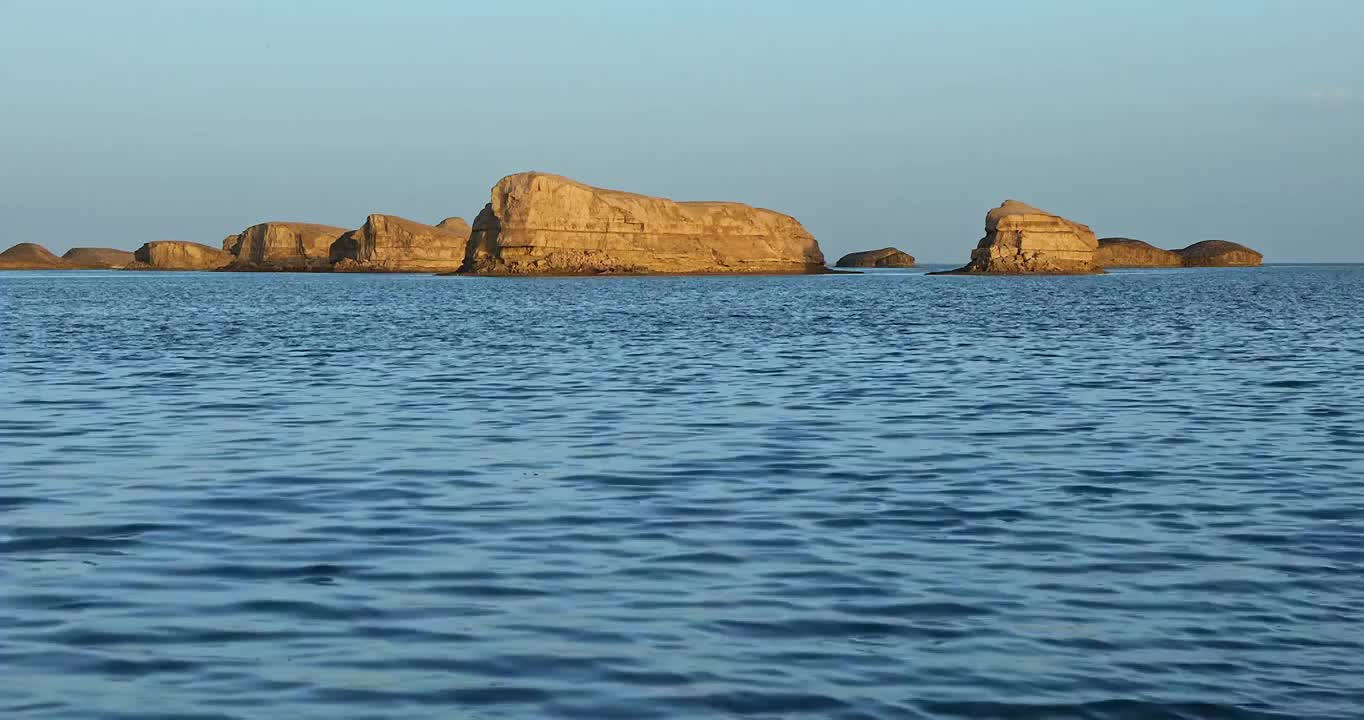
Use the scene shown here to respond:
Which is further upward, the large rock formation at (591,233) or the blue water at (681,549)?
the large rock formation at (591,233)

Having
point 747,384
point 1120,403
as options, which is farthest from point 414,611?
point 747,384

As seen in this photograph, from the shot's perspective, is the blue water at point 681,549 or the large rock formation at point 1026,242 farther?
the large rock formation at point 1026,242

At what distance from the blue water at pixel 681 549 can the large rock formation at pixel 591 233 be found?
14426 cm

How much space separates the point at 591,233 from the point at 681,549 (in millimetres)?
167547

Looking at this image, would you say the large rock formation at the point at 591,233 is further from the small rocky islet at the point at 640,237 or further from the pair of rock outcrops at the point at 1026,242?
the pair of rock outcrops at the point at 1026,242

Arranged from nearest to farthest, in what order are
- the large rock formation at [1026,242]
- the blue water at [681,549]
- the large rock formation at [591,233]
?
the blue water at [681,549] < the large rock formation at [591,233] < the large rock formation at [1026,242]

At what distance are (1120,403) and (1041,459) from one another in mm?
7729

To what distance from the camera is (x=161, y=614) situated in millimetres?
10008

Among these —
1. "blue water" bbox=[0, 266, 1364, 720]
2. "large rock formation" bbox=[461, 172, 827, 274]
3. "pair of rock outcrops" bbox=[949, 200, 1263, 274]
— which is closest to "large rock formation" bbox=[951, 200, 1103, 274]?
"pair of rock outcrops" bbox=[949, 200, 1263, 274]

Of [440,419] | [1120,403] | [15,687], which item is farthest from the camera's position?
[1120,403]

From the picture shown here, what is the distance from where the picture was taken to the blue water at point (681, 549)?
8.45 metres

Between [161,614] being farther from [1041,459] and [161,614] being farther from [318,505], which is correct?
[1041,459]

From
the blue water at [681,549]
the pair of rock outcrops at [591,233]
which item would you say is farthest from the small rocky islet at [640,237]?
the blue water at [681,549]

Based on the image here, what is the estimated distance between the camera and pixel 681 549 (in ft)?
40.4
